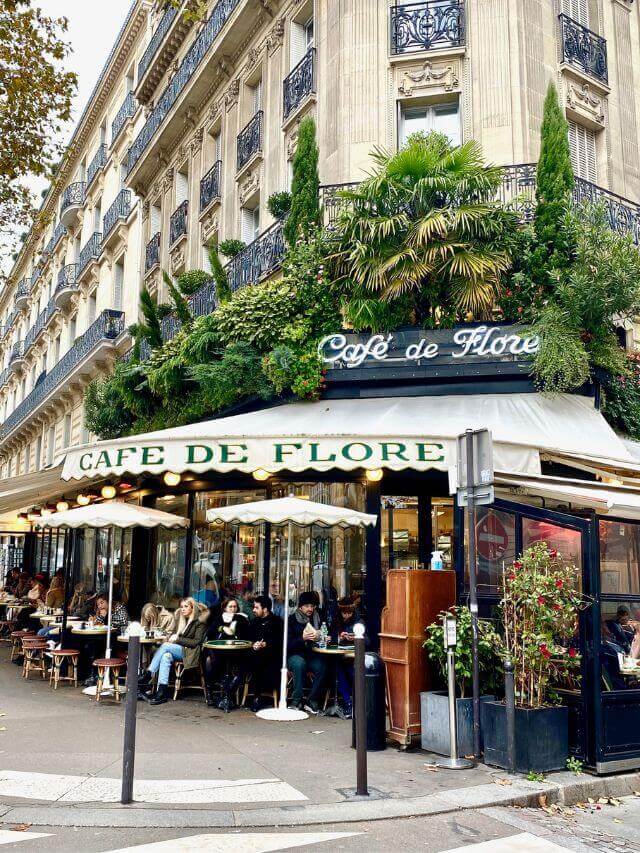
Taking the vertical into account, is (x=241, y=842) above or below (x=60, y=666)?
below

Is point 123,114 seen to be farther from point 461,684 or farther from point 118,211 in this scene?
point 461,684

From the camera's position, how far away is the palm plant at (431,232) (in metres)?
11.5

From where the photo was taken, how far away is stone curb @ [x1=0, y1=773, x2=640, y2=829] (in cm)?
542

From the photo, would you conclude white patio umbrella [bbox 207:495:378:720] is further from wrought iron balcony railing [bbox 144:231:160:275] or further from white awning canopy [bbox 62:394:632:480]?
wrought iron balcony railing [bbox 144:231:160:275]

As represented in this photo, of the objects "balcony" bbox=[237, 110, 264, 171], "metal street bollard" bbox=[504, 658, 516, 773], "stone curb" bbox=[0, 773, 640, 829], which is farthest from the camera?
"balcony" bbox=[237, 110, 264, 171]

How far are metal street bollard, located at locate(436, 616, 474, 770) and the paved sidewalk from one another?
151 mm

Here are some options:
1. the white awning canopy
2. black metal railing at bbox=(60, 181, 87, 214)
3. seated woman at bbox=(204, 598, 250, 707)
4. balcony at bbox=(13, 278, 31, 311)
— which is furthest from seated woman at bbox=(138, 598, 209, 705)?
balcony at bbox=(13, 278, 31, 311)

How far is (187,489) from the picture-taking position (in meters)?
14.5

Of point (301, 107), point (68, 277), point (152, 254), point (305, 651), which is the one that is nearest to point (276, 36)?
point (301, 107)

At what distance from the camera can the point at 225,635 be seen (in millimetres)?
10219

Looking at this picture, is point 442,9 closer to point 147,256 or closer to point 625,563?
point 625,563

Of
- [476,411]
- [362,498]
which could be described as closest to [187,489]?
[362,498]

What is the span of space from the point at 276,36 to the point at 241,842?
15.9 m

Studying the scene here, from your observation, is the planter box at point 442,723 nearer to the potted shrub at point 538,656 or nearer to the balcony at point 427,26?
the potted shrub at point 538,656
